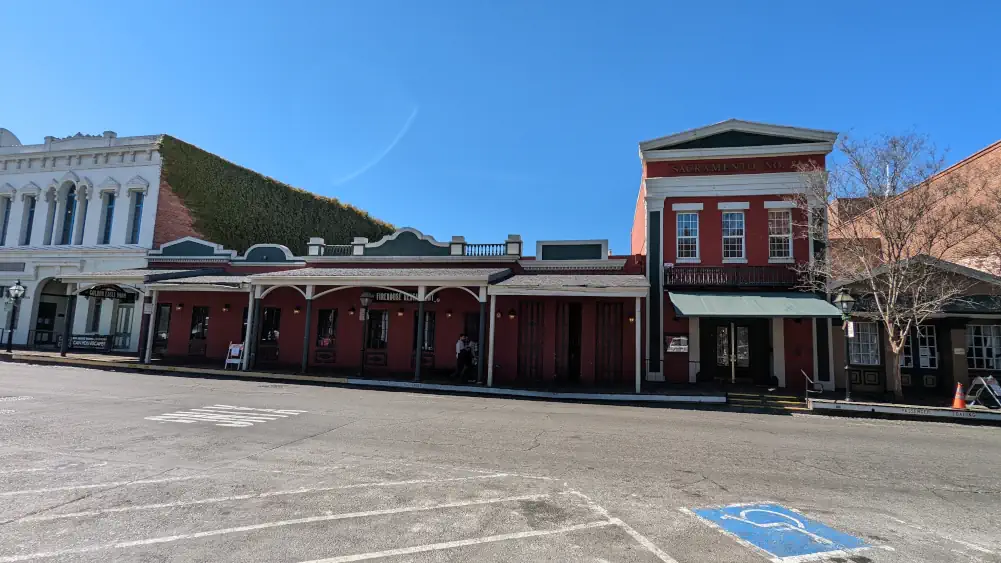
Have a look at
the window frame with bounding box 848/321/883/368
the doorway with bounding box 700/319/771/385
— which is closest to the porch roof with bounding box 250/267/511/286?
the doorway with bounding box 700/319/771/385

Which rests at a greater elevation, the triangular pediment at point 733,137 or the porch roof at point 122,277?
the triangular pediment at point 733,137

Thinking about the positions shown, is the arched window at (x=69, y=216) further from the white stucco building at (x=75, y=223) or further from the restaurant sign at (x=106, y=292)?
the restaurant sign at (x=106, y=292)

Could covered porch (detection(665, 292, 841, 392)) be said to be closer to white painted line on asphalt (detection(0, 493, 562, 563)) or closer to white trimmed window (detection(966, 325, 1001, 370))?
white trimmed window (detection(966, 325, 1001, 370))

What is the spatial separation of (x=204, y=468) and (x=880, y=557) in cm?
689

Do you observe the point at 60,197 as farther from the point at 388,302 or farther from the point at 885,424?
the point at 885,424

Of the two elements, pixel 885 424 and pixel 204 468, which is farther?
pixel 885 424

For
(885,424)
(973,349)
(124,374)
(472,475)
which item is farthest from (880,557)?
(124,374)

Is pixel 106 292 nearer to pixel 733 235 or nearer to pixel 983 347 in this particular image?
pixel 733 235

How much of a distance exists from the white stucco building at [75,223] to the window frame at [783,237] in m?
27.5

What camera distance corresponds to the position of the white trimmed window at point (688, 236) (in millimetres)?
16906

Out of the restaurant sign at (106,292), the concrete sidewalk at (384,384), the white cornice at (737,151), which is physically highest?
the white cornice at (737,151)

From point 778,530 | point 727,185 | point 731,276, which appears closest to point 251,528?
point 778,530

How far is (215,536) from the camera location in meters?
3.95

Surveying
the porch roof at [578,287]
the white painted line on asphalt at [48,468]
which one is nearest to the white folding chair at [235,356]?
the porch roof at [578,287]
